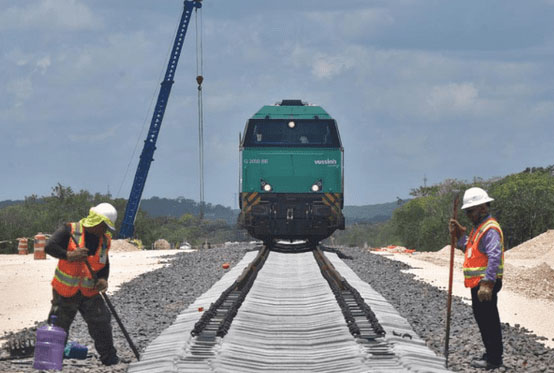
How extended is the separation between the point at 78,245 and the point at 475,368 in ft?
13.0

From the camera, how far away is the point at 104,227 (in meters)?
7.64

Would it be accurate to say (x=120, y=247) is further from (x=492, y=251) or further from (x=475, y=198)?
(x=492, y=251)

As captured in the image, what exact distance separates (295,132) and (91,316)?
1447 centimetres

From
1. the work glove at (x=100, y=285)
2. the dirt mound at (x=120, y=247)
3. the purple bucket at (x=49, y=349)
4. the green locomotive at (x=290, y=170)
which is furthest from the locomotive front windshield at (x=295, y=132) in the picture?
the dirt mound at (x=120, y=247)

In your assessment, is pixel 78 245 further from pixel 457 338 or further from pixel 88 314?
pixel 457 338

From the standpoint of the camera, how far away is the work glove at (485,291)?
7485 millimetres

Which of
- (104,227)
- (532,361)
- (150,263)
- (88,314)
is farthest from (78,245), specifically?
(150,263)

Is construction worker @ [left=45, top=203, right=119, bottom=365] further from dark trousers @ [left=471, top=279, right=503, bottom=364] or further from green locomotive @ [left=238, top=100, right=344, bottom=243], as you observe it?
green locomotive @ [left=238, top=100, right=344, bottom=243]

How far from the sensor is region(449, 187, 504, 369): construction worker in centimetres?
757

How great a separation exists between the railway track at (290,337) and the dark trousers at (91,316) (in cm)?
43

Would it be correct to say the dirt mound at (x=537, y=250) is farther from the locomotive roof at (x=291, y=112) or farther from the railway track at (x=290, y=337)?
the railway track at (x=290, y=337)

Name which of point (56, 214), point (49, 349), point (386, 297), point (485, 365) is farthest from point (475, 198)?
point (56, 214)

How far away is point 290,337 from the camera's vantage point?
9328 millimetres

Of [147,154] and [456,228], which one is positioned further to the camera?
[147,154]
